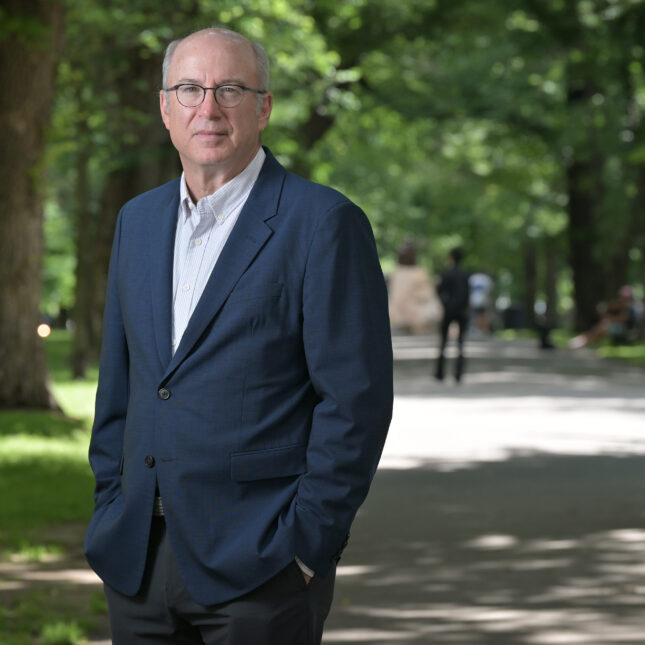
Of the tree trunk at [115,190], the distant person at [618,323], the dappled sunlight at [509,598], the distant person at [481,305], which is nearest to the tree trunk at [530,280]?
the distant person at [481,305]

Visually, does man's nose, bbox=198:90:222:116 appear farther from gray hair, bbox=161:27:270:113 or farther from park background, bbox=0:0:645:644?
park background, bbox=0:0:645:644

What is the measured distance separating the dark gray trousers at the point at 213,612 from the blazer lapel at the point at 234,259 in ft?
1.39

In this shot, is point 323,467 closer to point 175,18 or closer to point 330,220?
point 330,220

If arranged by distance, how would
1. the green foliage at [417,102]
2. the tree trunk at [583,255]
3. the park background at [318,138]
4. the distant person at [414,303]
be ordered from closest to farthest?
the park background at [318,138]
the green foliage at [417,102]
the tree trunk at [583,255]
the distant person at [414,303]

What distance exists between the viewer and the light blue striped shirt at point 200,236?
134 inches

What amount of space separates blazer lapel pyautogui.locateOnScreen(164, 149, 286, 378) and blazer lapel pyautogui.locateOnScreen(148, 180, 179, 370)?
0.11 feet

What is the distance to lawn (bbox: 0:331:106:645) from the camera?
22.0ft

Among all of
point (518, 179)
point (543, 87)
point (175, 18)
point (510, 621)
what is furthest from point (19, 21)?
point (518, 179)

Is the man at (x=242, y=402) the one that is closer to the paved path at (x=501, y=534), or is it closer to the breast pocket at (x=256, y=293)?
the breast pocket at (x=256, y=293)

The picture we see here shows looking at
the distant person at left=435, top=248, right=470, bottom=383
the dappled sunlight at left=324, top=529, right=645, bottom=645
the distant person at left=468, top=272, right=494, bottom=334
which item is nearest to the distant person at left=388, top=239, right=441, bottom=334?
the distant person at left=468, top=272, right=494, bottom=334

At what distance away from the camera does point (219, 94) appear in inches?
134

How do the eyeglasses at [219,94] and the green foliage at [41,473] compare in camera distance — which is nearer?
the eyeglasses at [219,94]

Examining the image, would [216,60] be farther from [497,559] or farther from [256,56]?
[497,559]

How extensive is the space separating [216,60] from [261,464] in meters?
0.90
